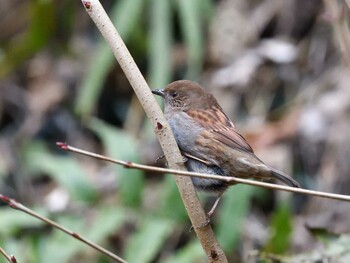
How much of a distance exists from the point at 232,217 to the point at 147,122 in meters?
1.91

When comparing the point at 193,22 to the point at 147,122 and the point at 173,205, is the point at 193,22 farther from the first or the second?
the point at 173,205

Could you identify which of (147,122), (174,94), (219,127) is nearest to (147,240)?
(174,94)

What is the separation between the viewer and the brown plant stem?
2.73 meters

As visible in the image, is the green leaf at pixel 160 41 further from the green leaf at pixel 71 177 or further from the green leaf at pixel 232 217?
the green leaf at pixel 232 217

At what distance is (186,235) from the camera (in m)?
5.90

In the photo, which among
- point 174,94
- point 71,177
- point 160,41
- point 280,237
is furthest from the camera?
point 160,41

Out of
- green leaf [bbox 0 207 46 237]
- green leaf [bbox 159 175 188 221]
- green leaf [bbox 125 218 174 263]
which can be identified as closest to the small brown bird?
green leaf [bbox 125 218 174 263]

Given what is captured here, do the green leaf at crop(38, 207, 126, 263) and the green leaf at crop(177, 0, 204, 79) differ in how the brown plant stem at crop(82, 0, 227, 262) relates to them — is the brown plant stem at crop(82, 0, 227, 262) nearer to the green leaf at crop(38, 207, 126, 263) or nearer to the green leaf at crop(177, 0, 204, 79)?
the green leaf at crop(38, 207, 126, 263)

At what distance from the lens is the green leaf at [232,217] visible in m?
5.16

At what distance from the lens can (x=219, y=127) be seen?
3.70 m

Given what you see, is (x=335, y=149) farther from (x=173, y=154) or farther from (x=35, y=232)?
(x=173, y=154)

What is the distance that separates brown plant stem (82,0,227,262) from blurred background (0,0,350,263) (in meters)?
2.05

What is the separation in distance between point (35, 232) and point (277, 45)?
9.98 feet

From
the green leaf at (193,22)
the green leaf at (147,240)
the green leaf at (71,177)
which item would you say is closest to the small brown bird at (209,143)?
the green leaf at (147,240)
